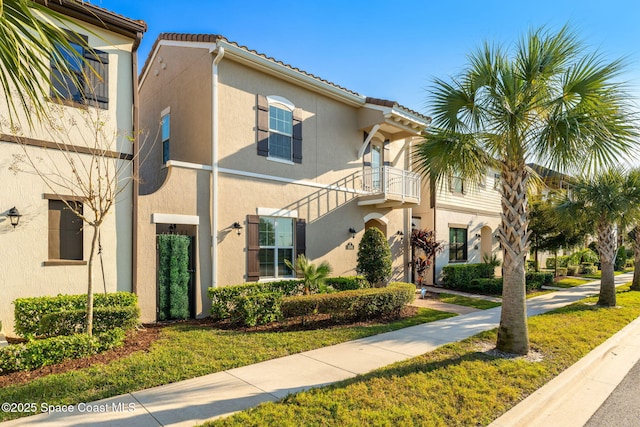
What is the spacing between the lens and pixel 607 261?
12.1 meters

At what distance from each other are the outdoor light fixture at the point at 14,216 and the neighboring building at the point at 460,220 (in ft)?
44.7

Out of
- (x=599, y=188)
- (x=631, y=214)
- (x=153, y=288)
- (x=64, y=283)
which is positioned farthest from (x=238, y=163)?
(x=631, y=214)

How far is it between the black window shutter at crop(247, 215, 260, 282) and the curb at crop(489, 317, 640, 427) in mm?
7457

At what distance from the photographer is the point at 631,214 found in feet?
38.8

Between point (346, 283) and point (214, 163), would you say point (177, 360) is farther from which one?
point (346, 283)

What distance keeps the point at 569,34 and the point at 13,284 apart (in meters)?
11.4

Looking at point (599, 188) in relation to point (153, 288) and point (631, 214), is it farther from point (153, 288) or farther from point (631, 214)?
point (153, 288)

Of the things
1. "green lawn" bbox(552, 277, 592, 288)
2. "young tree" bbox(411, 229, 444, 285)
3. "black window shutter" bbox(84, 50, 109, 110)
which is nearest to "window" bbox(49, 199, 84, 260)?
"black window shutter" bbox(84, 50, 109, 110)

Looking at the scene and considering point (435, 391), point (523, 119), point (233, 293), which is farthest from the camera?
point (233, 293)

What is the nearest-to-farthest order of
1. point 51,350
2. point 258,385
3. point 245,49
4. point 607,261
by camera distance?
point 258,385 < point 51,350 < point 245,49 < point 607,261

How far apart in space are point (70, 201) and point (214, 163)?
3485mm

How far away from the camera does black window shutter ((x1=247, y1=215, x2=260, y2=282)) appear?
1057 centimetres

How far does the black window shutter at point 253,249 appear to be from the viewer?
10.6m

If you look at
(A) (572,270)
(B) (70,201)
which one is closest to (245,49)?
(B) (70,201)
